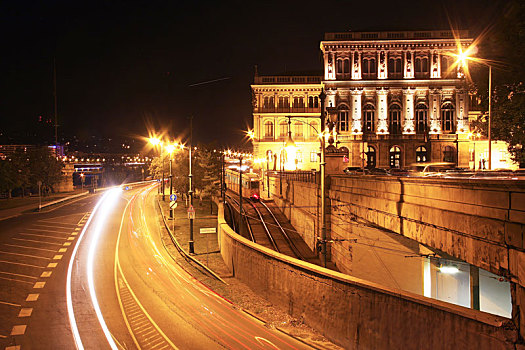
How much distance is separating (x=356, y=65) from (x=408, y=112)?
11.3 metres

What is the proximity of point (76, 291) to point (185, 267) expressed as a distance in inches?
239

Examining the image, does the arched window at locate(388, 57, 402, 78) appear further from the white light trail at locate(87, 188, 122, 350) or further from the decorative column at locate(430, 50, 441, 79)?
the white light trail at locate(87, 188, 122, 350)

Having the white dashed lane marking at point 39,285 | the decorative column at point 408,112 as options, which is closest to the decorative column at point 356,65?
the decorative column at point 408,112

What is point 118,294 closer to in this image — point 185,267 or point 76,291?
point 76,291

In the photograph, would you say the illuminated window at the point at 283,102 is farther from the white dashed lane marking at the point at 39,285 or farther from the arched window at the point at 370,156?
the white dashed lane marking at the point at 39,285

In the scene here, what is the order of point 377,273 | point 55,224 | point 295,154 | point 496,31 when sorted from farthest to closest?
point 295,154, point 55,224, point 496,31, point 377,273

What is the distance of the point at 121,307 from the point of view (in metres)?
15.5

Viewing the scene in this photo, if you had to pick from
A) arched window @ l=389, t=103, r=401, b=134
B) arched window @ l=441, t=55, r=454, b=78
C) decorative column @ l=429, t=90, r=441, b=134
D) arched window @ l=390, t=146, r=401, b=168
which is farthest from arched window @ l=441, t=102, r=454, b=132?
arched window @ l=390, t=146, r=401, b=168

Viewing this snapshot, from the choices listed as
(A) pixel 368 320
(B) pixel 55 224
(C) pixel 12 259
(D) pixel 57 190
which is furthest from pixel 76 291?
(D) pixel 57 190

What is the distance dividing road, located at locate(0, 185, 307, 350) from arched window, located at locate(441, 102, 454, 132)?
5189 cm

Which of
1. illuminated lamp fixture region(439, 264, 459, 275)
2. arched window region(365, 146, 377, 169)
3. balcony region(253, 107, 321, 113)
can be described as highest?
balcony region(253, 107, 321, 113)

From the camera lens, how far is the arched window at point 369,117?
62688 millimetres

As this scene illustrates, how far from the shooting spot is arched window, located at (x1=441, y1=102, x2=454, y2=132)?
202 feet

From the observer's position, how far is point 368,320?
1073 cm
